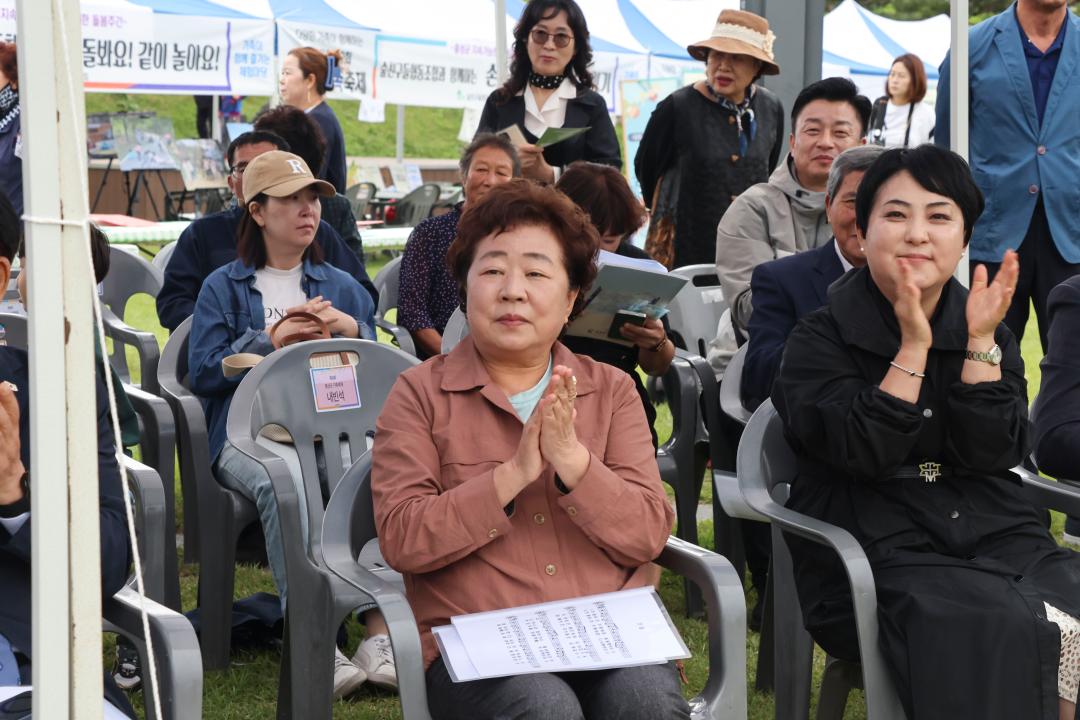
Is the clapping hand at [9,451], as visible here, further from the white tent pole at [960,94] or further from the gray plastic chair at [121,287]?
the gray plastic chair at [121,287]

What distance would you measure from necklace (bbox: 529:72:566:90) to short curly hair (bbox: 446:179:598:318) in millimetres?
3181

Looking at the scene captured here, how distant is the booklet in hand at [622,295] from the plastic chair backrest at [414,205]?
13.5 m

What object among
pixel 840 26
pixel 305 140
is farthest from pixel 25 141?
pixel 840 26

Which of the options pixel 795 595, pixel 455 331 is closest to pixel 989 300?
pixel 795 595

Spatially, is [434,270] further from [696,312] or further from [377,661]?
[377,661]

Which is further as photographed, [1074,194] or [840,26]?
[840,26]

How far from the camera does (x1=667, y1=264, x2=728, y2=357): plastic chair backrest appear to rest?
504 cm

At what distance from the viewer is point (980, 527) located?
2.83 metres

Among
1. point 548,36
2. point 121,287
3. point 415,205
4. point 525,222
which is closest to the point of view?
point 525,222

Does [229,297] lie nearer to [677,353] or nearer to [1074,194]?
[677,353]

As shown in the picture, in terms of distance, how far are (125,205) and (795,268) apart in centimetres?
1452

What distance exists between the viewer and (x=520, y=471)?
2.44 meters

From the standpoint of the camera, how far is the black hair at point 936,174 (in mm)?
2914

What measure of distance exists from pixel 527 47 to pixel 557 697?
4.07 meters
